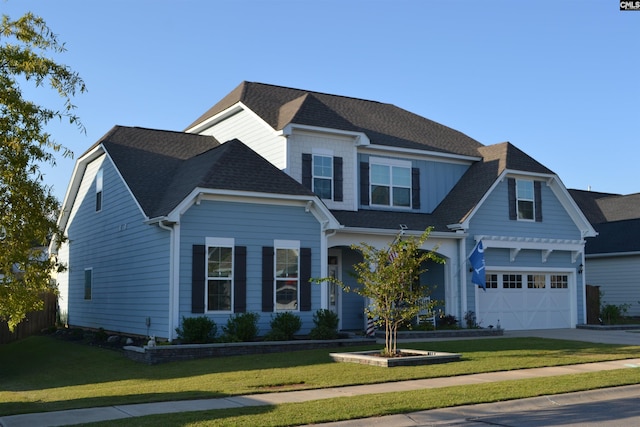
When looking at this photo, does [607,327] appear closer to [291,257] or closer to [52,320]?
[291,257]

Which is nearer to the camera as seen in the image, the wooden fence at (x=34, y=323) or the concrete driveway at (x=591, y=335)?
the concrete driveway at (x=591, y=335)

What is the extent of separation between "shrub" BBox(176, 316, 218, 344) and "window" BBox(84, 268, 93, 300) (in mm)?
8277

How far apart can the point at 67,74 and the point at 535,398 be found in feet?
40.7

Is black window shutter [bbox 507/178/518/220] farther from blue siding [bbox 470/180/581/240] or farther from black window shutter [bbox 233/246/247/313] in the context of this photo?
black window shutter [bbox 233/246/247/313]

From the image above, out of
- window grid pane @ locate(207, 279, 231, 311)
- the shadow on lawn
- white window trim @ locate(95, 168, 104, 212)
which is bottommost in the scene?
the shadow on lawn

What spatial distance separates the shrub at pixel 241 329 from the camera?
18.2 metres

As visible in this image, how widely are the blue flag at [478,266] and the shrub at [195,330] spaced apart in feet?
33.7

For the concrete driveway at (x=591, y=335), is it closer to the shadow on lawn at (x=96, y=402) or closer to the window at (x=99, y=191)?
the shadow on lawn at (x=96, y=402)

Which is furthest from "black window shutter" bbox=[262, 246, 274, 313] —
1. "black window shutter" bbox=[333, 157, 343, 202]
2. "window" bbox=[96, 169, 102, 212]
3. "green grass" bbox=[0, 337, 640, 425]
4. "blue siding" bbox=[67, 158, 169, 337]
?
"window" bbox=[96, 169, 102, 212]

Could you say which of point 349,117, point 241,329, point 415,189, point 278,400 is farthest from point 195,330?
point 349,117

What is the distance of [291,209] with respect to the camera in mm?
20406

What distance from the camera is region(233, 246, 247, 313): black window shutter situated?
63.0 feet

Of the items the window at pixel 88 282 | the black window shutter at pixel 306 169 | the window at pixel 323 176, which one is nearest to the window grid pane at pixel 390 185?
the window at pixel 323 176

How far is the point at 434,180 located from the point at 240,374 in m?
14.8
